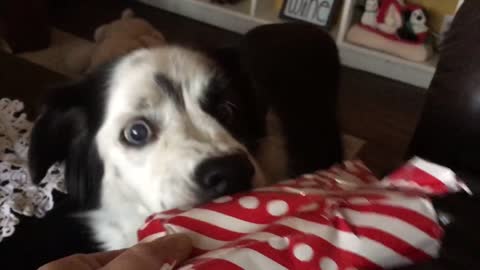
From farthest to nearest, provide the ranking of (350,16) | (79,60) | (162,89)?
(350,16), (79,60), (162,89)

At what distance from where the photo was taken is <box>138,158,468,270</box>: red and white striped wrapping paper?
72 centimetres

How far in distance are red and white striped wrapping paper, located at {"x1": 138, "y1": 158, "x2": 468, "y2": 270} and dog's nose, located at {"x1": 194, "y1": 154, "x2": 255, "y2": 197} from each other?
0.51ft

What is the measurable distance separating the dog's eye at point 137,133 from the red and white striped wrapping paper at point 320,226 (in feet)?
1.06

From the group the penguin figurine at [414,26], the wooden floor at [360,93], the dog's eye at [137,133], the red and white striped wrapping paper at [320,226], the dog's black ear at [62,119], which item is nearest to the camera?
the red and white striped wrapping paper at [320,226]

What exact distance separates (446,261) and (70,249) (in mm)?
901

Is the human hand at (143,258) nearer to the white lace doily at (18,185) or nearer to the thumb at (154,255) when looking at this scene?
the thumb at (154,255)

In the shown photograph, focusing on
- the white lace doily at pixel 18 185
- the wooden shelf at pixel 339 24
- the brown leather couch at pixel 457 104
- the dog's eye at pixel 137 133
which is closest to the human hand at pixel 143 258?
the dog's eye at pixel 137 133

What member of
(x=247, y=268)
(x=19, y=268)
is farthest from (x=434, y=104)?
(x=19, y=268)

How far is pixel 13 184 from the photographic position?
153 centimetres

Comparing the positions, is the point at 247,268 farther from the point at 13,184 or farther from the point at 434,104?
the point at 13,184

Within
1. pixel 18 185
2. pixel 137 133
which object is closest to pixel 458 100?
pixel 137 133

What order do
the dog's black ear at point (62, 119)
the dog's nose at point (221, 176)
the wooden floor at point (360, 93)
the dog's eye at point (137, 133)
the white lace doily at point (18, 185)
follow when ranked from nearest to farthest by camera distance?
the dog's nose at point (221, 176)
the dog's eye at point (137, 133)
the dog's black ear at point (62, 119)
the white lace doily at point (18, 185)
the wooden floor at point (360, 93)

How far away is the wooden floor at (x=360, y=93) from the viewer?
2.51 metres

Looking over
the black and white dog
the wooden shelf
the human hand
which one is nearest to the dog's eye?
the black and white dog
